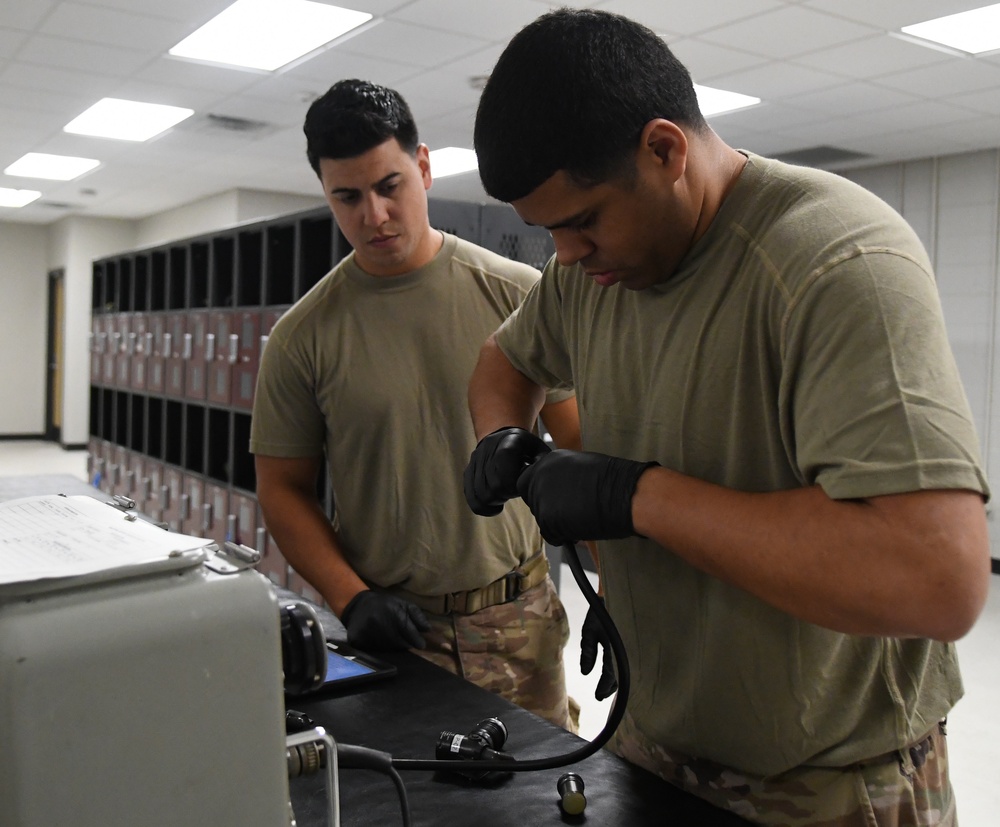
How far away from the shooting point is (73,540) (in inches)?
23.9

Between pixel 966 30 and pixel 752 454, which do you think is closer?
pixel 752 454

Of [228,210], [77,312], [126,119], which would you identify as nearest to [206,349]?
[126,119]

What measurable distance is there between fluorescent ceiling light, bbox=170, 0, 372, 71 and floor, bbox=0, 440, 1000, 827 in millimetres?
2462

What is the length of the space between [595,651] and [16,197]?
9.68 meters

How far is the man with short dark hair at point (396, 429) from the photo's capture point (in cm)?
147

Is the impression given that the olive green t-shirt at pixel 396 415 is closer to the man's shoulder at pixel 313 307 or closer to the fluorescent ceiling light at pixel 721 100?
the man's shoulder at pixel 313 307

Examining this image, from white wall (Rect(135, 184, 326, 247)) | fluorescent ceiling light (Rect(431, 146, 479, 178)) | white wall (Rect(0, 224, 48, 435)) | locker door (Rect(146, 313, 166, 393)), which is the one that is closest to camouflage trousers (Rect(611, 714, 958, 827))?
locker door (Rect(146, 313, 166, 393))

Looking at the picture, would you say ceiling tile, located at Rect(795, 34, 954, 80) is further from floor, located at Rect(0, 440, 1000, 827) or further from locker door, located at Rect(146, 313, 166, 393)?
locker door, located at Rect(146, 313, 166, 393)

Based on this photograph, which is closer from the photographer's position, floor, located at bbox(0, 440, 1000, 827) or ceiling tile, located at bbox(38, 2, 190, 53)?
floor, located at bbox(0, 440, 1000, 827)

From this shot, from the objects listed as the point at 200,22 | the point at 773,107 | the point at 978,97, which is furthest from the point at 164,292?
the point at 978,97

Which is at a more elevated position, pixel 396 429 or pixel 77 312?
pixel 77 312

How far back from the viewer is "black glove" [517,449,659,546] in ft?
2.73

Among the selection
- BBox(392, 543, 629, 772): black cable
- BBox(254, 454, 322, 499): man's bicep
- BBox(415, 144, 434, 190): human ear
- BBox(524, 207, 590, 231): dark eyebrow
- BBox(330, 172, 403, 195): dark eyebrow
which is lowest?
BBox(392, 543, 629, 772): black cable

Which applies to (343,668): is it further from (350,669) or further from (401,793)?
(401,793)
